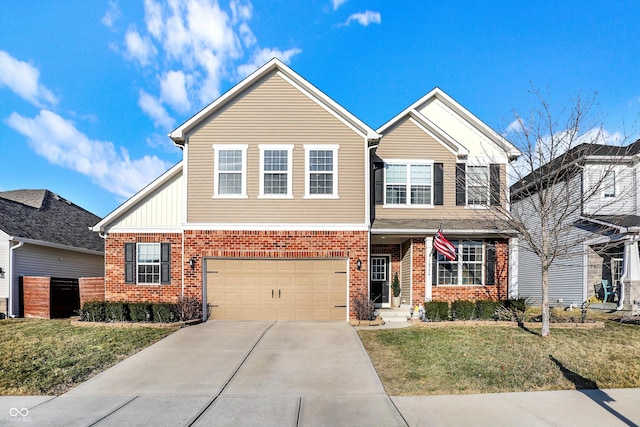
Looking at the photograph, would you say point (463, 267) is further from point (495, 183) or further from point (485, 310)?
point (495, 183)

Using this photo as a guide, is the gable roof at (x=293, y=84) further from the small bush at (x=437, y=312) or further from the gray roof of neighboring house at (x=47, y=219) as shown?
the gray roof of neighboring house at (x=47, y=219)

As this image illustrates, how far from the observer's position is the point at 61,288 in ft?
53.8

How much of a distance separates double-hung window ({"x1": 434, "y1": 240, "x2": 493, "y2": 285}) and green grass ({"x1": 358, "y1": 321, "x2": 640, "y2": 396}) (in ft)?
10.6

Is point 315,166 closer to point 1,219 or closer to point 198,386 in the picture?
point 198,386

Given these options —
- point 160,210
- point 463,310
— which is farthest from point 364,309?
point 160,210

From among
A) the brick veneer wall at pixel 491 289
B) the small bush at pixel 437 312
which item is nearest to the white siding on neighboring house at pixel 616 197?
the brick veneer wall at pixel 491 289

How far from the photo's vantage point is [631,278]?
1538cm

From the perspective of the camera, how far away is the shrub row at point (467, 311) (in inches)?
533

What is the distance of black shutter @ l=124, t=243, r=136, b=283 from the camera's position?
49.6 ft

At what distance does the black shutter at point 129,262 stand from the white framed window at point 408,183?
9.32 metres

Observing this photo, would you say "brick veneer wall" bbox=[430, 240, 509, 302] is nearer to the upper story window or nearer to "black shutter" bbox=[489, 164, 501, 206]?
"black shutter" bbox=[489, 164, 501, 206]

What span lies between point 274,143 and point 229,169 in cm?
176

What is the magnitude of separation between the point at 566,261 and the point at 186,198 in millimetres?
16384

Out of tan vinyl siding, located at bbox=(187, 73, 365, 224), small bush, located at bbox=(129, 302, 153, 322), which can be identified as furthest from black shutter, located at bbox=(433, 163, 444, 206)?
small bush, located at bbox=(129, 302, 153, 322)
